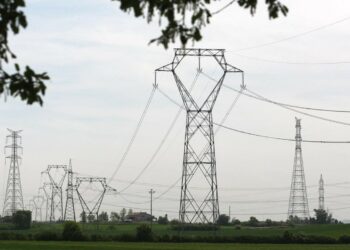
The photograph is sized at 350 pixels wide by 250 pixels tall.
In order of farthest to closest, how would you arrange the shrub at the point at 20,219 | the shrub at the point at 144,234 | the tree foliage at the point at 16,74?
the shrub at the point at 20,219 < the shrub at the point at 144,234 < the tree foliage at the point at 16,74

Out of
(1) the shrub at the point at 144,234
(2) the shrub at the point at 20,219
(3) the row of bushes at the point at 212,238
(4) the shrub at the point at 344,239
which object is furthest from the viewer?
(2) the shrub at the point at 20,219

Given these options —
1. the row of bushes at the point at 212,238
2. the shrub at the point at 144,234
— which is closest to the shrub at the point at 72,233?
the row of bushes at the point at 212,238

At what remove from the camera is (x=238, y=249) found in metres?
71.1

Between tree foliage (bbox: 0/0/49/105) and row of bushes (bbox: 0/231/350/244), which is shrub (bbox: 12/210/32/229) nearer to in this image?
row of bushes (bbox: 0/231/350/244)

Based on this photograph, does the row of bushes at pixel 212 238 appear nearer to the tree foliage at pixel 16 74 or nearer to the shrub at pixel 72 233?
the shrub at pixel 72 233

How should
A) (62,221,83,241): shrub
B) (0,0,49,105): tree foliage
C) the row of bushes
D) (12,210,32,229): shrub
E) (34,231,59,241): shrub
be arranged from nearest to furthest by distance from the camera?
(0,0,49,105): tree foliage < the row of bushes < (34,231,59,241): shrub < (62,221,83,241): shrub < (12,210,32,229): shrub

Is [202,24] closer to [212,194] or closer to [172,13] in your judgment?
[172,13]

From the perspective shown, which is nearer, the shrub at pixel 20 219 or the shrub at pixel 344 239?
the shrub at pixel 344 239

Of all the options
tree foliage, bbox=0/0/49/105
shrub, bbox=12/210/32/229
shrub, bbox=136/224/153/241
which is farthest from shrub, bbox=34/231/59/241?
tree foliage, bbox=0/0/49/105

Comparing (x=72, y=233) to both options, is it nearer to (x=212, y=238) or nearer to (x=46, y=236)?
(x=46, y=236)

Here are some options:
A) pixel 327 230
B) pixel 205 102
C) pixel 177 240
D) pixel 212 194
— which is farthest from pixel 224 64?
pixel 327 230

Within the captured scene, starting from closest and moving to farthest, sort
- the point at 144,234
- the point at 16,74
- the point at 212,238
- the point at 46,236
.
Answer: the point at 16,74, the point at 212,238, the point at 144,234, the point at 46,236

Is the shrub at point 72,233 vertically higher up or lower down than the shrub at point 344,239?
higher up

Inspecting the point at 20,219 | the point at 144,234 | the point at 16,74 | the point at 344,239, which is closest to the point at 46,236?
the point at 144,234
